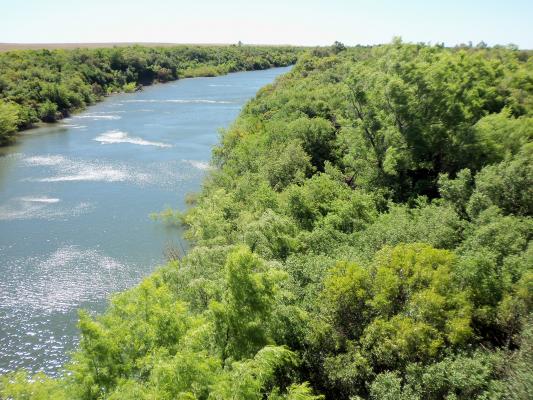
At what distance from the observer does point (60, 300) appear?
31641 millimetres

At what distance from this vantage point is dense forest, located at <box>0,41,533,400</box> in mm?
15000

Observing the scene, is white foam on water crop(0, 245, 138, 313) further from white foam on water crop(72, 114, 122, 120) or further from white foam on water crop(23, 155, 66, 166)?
white foam on water crop(72, 114, 122, 120)

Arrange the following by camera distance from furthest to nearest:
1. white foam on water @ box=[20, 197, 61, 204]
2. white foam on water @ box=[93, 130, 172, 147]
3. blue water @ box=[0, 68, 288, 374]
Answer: white foam on water @ box=[93, 130, 172, 147]
white foam on water @ box=[20, 197, 61, 204]
blue water @ box=[0, 68, 288, 374]

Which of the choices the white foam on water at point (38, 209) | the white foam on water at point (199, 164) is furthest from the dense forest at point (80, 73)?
the white foam on water at point (199, 164)

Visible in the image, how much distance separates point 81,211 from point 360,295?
115 feet

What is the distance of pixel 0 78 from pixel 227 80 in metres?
70.6


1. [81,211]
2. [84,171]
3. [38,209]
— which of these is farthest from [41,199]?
[84,171]

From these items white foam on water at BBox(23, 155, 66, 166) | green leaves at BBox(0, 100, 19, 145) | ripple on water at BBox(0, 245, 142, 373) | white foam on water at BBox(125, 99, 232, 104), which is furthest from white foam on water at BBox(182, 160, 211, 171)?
white foam on water at BBox(125, 99, 232, 104)

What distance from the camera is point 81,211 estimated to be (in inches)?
1786

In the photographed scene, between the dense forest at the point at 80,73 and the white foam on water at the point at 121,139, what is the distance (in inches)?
531

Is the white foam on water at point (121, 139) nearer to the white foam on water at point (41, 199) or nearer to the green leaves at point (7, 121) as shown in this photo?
the green leaves at point (7, 121)

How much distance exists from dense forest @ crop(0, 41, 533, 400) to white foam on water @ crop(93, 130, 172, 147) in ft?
118

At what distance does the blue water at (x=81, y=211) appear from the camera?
1182 inches

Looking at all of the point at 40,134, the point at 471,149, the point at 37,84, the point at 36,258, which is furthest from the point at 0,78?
the point at 471,149
